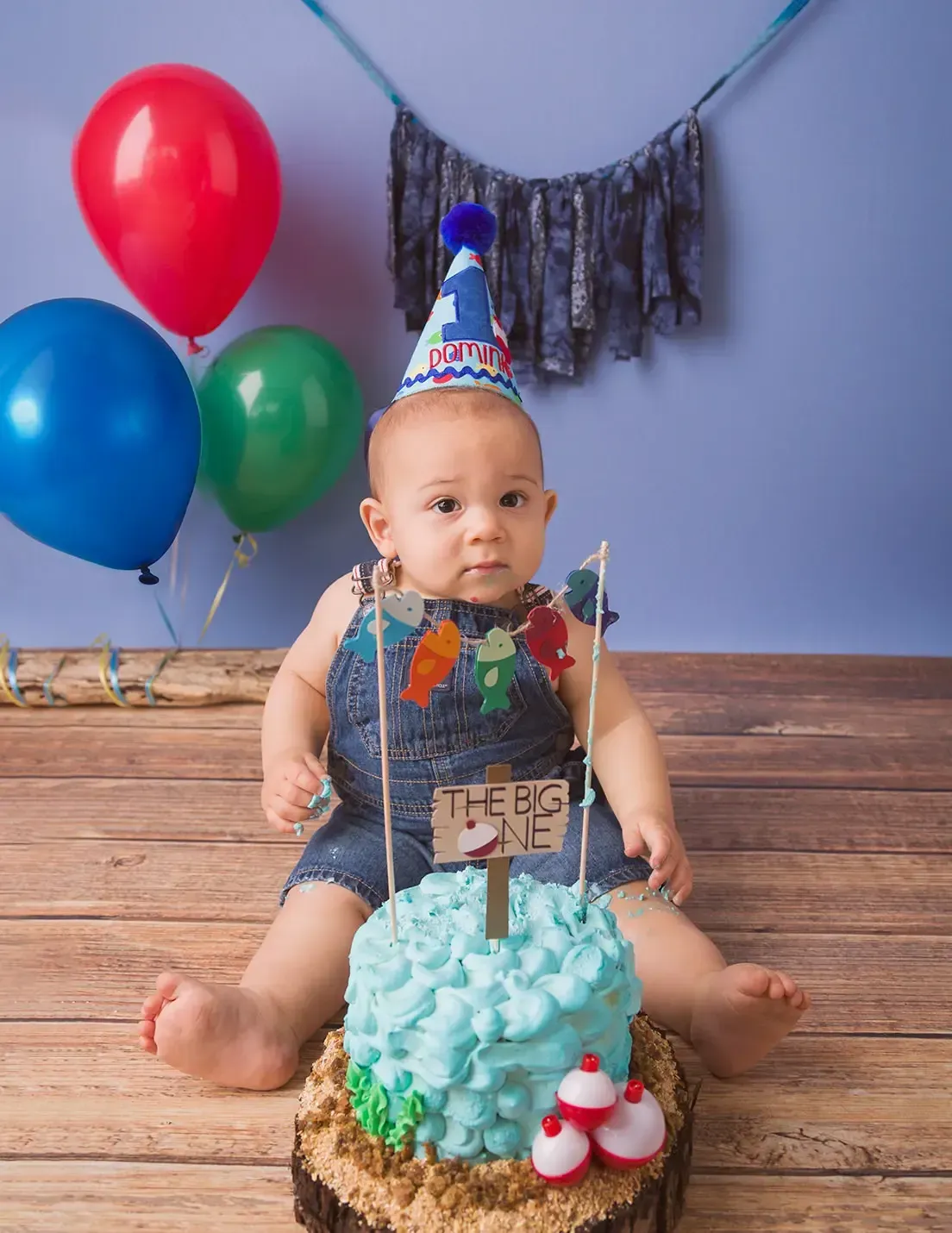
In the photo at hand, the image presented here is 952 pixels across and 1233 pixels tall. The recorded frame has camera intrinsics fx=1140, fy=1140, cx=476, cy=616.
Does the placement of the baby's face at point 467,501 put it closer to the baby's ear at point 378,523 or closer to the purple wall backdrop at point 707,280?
the baby's ear at point 378,523

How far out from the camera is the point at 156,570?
7.23 feet

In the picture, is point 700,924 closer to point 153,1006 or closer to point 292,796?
point 292,796

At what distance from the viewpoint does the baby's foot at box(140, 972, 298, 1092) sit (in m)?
0.96

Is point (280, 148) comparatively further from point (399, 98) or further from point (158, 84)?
point (158, 84)

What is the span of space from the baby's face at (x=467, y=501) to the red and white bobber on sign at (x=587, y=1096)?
1.58ft

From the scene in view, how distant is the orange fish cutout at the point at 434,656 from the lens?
2.81ft

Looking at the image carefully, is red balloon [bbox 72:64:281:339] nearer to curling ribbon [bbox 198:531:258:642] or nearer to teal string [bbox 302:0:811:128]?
teal string [bbox 302:0:811:128]

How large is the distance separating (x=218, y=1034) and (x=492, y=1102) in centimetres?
28

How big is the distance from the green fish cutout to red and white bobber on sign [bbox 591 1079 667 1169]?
0.31 m

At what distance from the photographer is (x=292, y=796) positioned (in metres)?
1.15

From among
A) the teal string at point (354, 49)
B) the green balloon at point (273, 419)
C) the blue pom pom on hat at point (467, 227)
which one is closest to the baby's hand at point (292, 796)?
the blue pom pom on hat at point (467, 227)

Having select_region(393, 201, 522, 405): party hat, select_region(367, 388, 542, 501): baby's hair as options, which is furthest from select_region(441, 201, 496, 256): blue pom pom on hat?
select_region(367, 388, 542, 501): baby's hair

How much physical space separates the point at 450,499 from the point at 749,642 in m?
1.28

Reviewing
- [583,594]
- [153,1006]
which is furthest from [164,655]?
[583,594]
